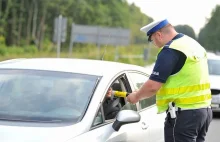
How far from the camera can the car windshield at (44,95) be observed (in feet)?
15.0

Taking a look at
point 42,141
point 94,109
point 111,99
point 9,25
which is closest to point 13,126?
point 42,141

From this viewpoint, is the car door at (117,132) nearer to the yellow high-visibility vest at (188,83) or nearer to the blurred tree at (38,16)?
the yellow high-visibility vest at (188,83)

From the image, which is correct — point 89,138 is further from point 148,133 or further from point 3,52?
point 3,52

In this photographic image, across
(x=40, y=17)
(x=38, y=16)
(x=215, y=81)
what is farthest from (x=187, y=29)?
(x=38, y=16)

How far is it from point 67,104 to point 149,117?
1114 mm

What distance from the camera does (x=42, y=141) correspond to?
397cm

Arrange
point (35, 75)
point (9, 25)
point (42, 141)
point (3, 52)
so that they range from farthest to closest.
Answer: point (9, 25) → point (3, 52) → point (35, 75) → point (42, 141)

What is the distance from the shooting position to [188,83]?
14.8 ft

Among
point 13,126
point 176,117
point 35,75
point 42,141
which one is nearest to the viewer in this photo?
point 42,141

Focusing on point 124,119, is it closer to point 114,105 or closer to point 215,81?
point 114,105

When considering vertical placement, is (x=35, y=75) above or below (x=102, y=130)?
above

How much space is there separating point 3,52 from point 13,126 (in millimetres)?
49848

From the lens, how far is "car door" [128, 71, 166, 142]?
5320 mm

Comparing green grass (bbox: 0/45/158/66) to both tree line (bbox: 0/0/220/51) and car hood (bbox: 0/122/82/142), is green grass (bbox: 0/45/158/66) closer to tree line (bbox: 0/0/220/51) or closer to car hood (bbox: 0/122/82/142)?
tree line (bbox: 0/0/220/51)
